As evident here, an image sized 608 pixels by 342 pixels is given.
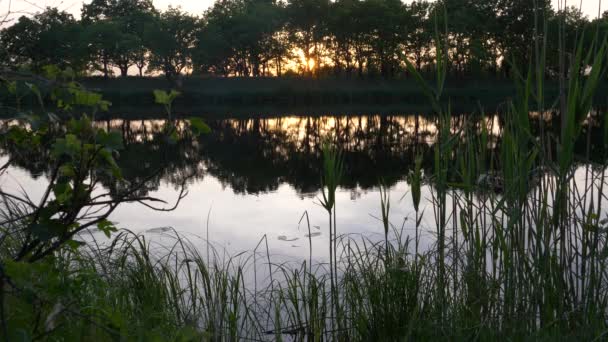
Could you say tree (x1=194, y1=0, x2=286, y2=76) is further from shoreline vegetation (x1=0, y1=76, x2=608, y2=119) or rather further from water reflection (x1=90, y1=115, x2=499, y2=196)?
water reflection (x1=90, y1=115, x2=499, y2=196)

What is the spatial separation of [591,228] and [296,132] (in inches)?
705

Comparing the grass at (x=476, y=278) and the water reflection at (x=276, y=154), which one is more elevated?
the grass at (x=476, y=278)

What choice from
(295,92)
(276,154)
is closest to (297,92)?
(295,92)

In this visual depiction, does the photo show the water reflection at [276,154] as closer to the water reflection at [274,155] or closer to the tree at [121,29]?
the water reflection at [274,155]

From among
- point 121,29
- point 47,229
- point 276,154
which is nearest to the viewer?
point 47,229

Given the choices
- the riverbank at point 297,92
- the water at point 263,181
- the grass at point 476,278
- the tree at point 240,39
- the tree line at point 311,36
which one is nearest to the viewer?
the grass at point 476,278

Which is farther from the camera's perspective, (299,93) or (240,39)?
(240,39)

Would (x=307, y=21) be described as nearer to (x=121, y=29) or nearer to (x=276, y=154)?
(x=121, y=29)

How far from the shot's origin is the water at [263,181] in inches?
281

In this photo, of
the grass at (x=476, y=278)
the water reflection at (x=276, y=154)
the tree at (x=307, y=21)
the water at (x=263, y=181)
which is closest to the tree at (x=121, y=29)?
the tree at (x=307, y=21)

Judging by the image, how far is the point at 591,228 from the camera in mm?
2857

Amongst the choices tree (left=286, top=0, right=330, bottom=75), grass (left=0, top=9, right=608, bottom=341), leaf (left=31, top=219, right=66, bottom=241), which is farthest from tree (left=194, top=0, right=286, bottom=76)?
leaf (left=31, top=219, right=66, bottom=241)

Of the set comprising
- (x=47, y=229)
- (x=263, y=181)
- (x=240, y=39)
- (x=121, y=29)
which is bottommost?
(x=263, y=181)

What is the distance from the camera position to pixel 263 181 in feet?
38.3
